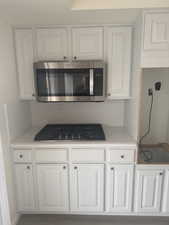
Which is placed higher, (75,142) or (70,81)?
(70,81)

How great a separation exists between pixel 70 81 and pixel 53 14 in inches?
26.2

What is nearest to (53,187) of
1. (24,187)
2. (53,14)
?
(24,187)

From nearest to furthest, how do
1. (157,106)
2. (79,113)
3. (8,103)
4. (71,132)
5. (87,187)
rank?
(8,103) → (87,187) → (71,132) → (157,106) → (79,113)

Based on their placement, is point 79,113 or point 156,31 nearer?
point 156,31

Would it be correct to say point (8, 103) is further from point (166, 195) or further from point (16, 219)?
point (166, 195)

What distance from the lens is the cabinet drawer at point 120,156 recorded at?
1778 millimetres

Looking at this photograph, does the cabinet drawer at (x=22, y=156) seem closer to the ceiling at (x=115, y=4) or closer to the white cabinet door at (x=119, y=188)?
the white cabinet door at (x=119, y=188)

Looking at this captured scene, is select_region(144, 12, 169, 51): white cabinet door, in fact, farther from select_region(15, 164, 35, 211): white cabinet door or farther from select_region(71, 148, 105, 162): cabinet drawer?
select_region(15, 164, 35, 211): white cabinet door

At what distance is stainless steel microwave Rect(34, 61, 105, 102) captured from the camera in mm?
1797

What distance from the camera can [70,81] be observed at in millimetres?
1844

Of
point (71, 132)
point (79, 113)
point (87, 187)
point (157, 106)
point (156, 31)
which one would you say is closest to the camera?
point (156, 31)

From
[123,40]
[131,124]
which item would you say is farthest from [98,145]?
[123,40]

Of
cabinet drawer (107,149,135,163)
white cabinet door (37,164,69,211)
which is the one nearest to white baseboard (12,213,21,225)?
white cabinet door (37,164,69,211)

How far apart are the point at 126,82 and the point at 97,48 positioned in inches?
20.2
